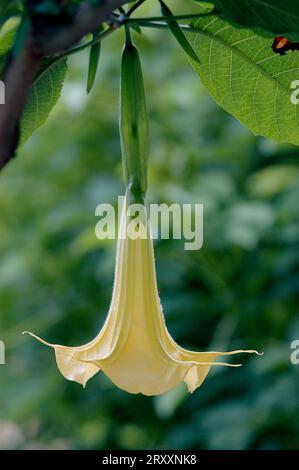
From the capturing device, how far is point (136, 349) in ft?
1.34

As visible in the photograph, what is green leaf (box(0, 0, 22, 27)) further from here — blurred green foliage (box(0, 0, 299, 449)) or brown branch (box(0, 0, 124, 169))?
blurred green foliage (box(0, 0, 299, 449))

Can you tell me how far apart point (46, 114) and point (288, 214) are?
93 cm

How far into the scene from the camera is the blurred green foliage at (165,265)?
1304 mm

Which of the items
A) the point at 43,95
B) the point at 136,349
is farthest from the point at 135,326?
the point at 43,95

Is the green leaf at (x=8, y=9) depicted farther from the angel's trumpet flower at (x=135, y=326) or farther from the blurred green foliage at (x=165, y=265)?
the blurred green foliage at (x=165, y=265)

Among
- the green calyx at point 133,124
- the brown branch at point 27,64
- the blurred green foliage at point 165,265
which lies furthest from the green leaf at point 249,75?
the blurred green foliage at point 165,265

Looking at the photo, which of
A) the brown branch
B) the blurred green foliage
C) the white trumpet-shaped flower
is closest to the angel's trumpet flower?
the white trumpet-shaped flower

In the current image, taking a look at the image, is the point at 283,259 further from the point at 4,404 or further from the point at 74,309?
the point at 4,404

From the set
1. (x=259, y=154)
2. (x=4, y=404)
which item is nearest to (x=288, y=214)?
(x=259, y=154)

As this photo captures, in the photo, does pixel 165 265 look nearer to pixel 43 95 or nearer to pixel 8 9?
pixel 43 95

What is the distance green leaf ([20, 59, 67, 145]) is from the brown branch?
0.56 feet

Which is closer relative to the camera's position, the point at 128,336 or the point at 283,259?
the point at 128,336

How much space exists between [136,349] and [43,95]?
0.52ft
